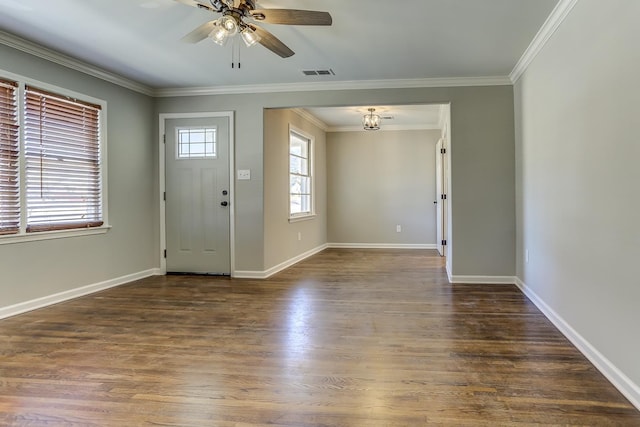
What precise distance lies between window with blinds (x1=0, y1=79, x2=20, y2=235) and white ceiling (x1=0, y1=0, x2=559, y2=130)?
20.6 inches

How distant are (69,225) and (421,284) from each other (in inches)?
146

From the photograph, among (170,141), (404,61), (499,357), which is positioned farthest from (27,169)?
(499,357)

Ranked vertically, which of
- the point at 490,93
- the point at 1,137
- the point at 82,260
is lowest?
the point at 82,260

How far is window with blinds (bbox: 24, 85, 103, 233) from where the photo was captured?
3510 mm

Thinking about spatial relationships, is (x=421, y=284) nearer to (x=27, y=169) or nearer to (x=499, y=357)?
(x=499, y=357)

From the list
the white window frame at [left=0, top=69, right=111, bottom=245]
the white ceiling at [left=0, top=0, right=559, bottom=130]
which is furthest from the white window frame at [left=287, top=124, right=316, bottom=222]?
the white window frame at [left=0, top=69, right=111, bottom=245]

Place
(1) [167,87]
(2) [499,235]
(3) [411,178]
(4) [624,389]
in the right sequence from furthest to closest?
(3) [411,178] < (1) [167,87] < (2) [499,235] < (4) [624,389]

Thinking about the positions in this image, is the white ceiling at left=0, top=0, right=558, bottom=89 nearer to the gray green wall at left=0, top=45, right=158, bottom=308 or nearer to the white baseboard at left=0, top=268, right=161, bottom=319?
the gray green wall at left=0, top=45, right=158, bottom=308

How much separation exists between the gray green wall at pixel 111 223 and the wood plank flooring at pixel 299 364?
0.32 m

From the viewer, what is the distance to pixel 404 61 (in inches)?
153

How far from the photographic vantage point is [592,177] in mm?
2328

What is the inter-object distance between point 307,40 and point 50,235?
2.94m

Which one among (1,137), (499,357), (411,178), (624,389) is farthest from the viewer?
(411,178)

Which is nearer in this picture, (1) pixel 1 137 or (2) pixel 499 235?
(1) pixel 1 137
